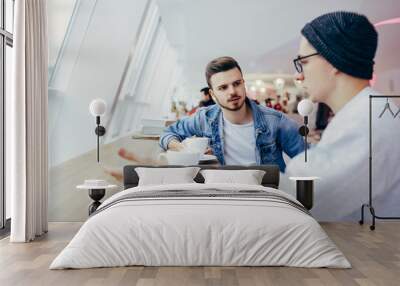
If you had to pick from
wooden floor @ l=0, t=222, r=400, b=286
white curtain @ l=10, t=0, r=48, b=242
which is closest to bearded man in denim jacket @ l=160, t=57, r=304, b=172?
white curtain @ l=10, t=0, r=48, b=242

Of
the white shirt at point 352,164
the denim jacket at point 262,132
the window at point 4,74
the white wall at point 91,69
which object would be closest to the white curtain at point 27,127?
the window at point 4,74

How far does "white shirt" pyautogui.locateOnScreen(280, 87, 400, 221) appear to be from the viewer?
725 centimetres

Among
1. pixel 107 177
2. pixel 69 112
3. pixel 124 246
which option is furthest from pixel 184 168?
pixel 124 246

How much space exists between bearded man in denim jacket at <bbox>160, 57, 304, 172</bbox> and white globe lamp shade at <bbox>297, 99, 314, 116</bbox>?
0.74 ft

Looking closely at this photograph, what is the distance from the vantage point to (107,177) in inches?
292

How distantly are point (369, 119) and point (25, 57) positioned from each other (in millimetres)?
4142

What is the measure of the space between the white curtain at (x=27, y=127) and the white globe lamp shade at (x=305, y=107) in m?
3.07

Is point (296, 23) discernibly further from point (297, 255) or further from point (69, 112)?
point (297, 255)

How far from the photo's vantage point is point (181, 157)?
7254mm

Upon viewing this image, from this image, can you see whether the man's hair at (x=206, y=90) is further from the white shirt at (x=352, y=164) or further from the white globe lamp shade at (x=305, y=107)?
the white shirt at (x=352, y=164)

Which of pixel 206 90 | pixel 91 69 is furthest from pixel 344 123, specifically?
pixel 91 69

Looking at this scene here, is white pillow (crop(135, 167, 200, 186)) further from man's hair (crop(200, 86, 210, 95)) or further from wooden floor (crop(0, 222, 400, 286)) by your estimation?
wooden floor (crop(0, 222, 400, 286))

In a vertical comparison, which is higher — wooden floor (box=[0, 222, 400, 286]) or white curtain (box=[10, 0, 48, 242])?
white curtain (box=[10, 0, 48, 242])

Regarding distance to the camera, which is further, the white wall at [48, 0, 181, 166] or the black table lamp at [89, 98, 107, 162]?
the white wall at [48, 0, 181, 166]
